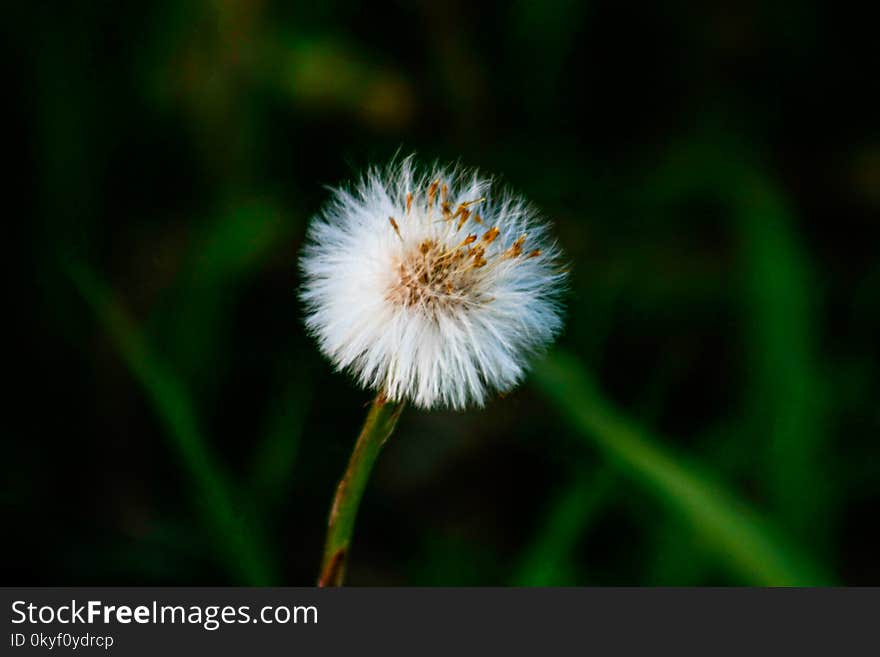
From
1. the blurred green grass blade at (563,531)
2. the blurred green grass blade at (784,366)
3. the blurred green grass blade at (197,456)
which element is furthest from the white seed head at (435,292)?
the blurred green grass blade at (784,366)

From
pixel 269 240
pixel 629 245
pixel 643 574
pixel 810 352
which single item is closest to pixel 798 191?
pixel 629 245

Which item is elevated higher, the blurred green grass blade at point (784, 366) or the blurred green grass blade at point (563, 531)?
the blurred green grass blade at point (784, 366)

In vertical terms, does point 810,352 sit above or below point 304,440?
above

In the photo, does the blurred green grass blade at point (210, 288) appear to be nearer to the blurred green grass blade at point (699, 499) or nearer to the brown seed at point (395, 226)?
the blurred green grass blade at point (699, 499)

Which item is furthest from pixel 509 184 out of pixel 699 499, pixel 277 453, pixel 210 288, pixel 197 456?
pixel 197 456

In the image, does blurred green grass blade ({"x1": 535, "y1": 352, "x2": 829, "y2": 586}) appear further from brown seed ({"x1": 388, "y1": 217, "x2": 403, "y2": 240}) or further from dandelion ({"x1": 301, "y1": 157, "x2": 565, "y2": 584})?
brown seed ({"x1": 388, "y1": 217, "x2": 403, "y2": 240})

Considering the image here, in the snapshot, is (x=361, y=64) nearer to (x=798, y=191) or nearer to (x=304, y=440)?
(x=304, y=440)

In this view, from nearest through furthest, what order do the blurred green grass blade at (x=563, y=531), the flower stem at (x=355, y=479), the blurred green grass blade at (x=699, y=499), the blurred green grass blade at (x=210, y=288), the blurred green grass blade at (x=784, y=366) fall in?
the flower stem at (x=355, y=479) < the blurred green grass blade at (x=699, y=499) < the blurred green grass blade at (x=563, y=531) < the blurred green grass blade at (x=784, y=366) < the blurred green grass blade at (x=210, y=288)

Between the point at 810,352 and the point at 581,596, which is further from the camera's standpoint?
the point at 810,352
